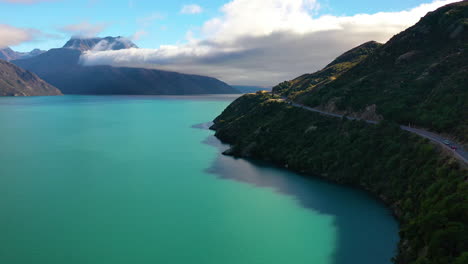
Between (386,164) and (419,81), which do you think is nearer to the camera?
(386,164)

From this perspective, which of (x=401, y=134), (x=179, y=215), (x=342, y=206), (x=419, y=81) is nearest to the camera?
(x=179, y=215)

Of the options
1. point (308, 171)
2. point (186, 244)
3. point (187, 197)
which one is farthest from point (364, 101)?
point (186, 244)

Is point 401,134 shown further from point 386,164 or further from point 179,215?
point 179,215

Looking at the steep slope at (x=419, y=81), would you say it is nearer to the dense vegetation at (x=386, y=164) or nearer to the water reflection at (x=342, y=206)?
the dense vegetation at (x=386, y=164)

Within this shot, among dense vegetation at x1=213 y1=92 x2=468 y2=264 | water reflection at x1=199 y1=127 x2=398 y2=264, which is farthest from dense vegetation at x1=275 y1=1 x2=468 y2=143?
water reflection at x1=199 y1=127 x2=398 y2=264

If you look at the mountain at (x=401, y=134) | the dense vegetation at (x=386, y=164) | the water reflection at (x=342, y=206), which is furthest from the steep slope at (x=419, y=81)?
the water reflection at (x=342, y=206)

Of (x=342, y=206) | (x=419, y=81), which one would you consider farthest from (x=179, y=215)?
(x=419, y=81)
